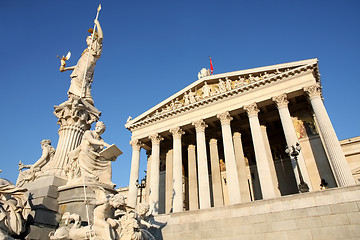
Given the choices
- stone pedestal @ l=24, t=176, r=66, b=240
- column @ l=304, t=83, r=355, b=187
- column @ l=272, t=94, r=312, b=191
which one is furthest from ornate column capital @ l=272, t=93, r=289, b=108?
stone pedestal @ l=24, t=176, r=66, b=240

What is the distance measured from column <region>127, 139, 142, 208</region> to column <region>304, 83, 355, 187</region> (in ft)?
53.5

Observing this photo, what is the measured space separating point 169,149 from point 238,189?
11098 mm

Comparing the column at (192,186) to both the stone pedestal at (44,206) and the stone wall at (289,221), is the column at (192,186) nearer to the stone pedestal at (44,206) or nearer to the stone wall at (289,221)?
the stone wall at (289,221)

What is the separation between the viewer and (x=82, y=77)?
8.51 m

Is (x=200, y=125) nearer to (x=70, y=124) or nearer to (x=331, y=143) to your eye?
(x=331, y=143)

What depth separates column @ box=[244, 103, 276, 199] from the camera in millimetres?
17797

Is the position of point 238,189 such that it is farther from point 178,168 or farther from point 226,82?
point 226,82

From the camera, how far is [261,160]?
754 inches

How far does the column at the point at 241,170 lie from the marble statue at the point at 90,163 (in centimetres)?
1642

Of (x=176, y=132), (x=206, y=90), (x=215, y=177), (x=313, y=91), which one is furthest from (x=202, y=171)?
(x=313, y=91)

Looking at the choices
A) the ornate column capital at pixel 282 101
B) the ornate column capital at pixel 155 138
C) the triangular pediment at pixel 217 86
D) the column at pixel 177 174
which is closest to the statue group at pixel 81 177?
the column at pixel 177 174

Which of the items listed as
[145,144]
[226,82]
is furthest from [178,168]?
[226,82]

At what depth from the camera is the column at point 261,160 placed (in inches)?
701

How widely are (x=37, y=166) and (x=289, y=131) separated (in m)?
17.5
